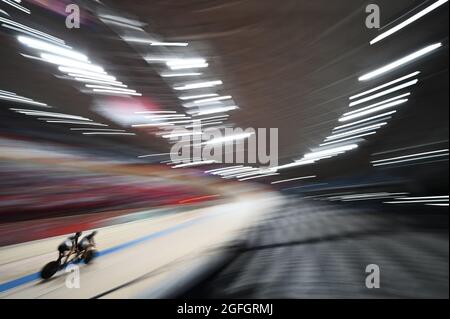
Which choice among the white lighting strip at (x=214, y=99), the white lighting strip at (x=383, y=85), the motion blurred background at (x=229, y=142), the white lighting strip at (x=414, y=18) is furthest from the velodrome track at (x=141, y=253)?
the white lighting strip at (x=414, y=18)

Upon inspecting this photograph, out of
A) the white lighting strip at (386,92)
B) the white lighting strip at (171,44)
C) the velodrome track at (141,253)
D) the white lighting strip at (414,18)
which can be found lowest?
the velodrome track at (141,253)

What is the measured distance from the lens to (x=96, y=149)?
108 centimetres

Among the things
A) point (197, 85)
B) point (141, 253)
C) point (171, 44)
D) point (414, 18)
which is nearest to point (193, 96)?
point (197, 85)

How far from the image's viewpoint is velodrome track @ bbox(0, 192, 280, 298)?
0.96m

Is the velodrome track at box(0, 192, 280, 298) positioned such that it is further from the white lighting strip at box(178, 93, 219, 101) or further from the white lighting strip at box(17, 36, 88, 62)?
the white lighting strip at box(17, 36, 88, 62)

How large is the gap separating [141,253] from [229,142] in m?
0.64

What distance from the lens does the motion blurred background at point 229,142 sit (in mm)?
997

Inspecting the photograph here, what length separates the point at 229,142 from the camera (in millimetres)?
1171

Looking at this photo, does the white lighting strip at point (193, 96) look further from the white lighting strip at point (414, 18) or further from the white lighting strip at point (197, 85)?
the white lighting strip at point (414, 18)

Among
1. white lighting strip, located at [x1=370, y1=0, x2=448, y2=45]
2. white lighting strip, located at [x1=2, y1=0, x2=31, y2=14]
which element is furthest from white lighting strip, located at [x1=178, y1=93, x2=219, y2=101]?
white lighting strip, located at [x1=370, y1=0, x2=448, y2=45]

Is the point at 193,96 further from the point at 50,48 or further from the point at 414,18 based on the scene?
the point at 414,18
